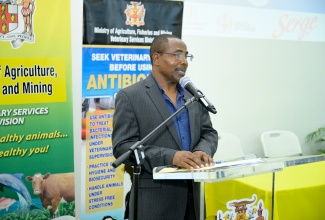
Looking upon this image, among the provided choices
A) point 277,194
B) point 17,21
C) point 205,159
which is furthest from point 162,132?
point 17,21

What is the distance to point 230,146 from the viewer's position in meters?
4.08

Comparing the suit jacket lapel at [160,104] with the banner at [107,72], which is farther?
the banner at [107,72]

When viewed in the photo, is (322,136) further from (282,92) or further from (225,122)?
(225,122)

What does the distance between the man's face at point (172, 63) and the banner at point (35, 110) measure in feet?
4.17

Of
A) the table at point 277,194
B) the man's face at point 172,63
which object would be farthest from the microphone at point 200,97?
the table at point 277,194

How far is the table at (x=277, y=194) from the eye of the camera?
2.34 meters

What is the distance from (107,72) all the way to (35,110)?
2.44ft

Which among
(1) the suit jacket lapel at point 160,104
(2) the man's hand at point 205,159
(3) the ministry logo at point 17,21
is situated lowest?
(2) the man's hand at point 205,159

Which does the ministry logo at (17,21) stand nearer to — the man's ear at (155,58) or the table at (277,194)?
the man's ear at (155,58)

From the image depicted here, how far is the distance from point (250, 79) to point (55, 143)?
2358 millimetres

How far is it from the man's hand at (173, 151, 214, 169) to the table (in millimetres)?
422

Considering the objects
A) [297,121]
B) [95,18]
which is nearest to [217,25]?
[95,18]

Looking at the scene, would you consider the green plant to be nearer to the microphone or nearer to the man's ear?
the man's ear

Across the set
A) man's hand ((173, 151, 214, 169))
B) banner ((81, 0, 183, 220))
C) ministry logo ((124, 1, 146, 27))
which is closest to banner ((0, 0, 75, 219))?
banner ((81, 0, 183, 220))
